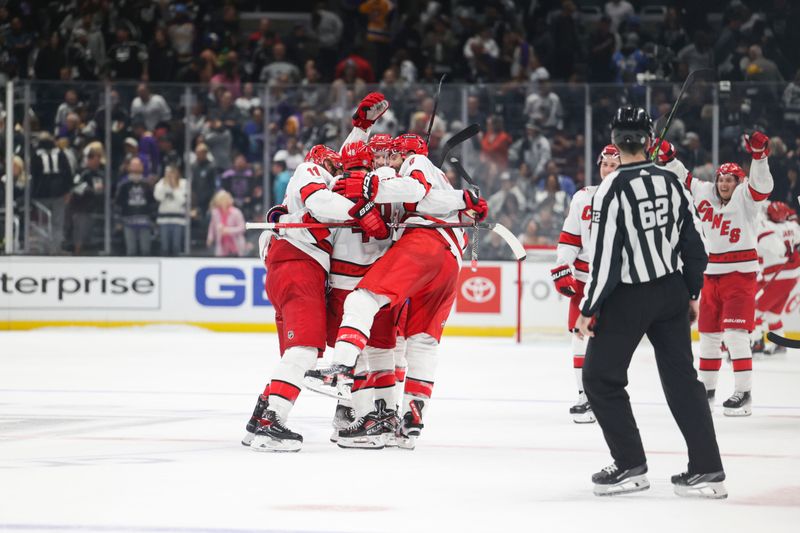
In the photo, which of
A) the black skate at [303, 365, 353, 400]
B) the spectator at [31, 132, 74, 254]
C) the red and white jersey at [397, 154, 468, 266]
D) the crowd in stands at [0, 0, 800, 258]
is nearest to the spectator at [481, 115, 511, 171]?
the crowd in stands at [0, 0, 800, 258]

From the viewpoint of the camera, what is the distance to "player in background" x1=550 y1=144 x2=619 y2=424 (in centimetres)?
642

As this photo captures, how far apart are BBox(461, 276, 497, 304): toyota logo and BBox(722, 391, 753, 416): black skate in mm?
5282

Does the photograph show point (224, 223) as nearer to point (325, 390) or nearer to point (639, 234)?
point (325, 390)

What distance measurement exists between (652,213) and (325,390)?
171cm

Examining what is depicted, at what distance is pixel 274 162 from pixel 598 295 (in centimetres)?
819

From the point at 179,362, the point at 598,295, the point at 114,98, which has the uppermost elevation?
the point at 114,98

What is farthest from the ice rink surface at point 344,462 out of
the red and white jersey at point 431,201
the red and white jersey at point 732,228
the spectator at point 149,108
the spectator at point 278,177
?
the spectator at point 149,108

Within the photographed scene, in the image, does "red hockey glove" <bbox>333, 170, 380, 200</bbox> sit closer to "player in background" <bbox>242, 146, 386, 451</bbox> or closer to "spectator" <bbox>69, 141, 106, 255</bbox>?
"player in background" <bbox>242, 146, 386, 451</bbox>

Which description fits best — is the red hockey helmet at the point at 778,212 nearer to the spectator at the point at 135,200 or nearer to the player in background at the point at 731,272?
the player in background at the point at 731,272

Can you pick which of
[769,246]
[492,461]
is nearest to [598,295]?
[492,461]

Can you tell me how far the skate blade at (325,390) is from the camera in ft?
17.4

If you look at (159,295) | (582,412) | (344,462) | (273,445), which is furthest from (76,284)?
(344,462)

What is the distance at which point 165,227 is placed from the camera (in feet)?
40.4

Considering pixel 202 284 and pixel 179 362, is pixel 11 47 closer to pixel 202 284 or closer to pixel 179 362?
pixel 202 284
